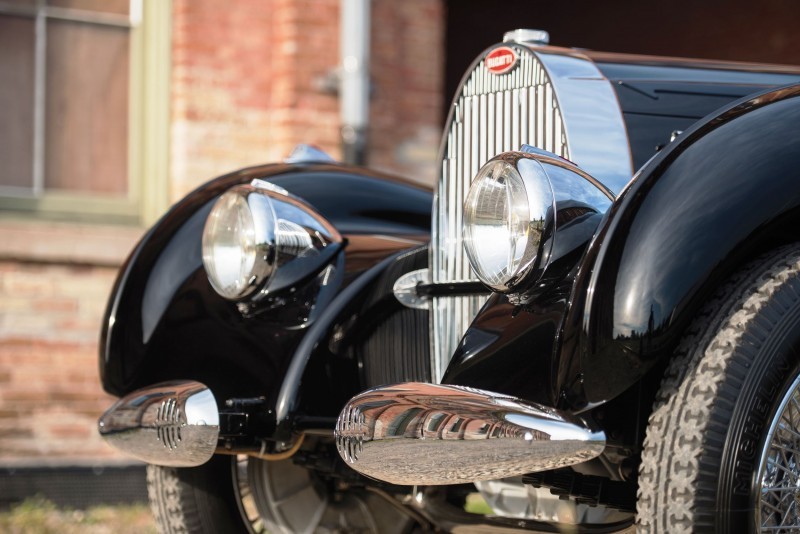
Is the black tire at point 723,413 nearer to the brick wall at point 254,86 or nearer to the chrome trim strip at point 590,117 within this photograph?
the chrome trim strip at point 590,117

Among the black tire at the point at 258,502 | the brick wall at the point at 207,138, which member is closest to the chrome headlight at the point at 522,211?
the black tire at the point at 258,502

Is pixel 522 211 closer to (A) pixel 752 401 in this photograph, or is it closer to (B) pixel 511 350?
(B) pixel 511 350

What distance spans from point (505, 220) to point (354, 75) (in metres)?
3.59

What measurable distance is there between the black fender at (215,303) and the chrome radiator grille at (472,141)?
23 centimetres

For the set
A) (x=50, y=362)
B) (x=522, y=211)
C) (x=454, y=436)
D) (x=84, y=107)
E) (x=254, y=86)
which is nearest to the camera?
→ (x=454, y=436)

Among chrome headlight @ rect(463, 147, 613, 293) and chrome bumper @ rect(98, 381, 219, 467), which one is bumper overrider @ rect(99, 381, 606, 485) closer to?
chrome headlight @ rect(463, 147, 613, 293)

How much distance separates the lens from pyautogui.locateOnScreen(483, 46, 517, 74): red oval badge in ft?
8.57

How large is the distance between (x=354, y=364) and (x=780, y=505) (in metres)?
1.04

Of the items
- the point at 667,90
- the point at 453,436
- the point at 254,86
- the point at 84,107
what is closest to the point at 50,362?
the point at 84,107

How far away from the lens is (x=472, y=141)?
2.67 metres

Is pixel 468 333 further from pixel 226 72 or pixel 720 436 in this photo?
pixel 226 72

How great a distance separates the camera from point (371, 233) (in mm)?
2953

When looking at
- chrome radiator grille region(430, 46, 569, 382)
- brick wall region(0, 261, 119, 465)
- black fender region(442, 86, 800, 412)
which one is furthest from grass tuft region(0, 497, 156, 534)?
black fender region(442, 86, 800, 412)

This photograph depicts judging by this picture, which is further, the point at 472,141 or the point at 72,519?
the point at 72,519
